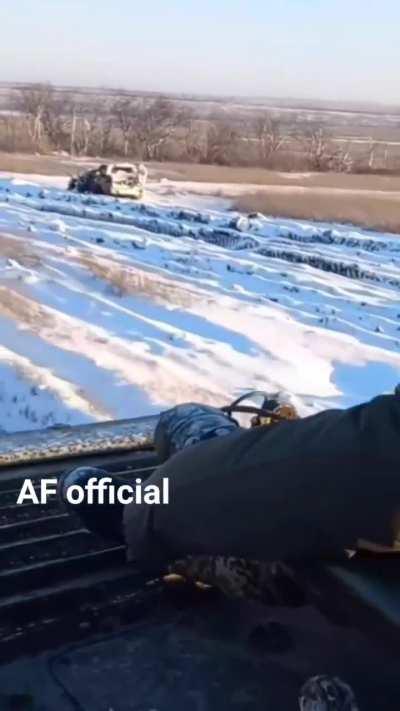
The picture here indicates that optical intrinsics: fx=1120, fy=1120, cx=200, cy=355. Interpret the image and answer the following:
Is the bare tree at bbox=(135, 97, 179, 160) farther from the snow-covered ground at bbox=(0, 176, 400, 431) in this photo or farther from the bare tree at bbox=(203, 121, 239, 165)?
the snow-covered ground at bbox=(0, 176, 400, 431)

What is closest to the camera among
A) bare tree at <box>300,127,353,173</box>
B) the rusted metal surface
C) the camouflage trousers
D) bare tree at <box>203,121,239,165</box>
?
the camouflage trousers

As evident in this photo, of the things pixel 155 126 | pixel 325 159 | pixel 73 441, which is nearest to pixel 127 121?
pixel 155 126

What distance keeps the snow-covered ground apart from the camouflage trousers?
4.16m

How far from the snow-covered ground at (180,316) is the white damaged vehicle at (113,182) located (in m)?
5.18

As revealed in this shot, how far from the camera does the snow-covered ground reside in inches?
277

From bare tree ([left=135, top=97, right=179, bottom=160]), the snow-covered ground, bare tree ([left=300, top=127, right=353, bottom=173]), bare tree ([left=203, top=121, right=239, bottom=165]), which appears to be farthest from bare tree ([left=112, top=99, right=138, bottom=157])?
the snow-covered ground

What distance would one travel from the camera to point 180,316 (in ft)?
32.0

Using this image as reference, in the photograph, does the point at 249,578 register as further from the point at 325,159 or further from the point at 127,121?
the point at 127,121

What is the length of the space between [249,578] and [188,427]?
1.14 ft

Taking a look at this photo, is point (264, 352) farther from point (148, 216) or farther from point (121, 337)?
point (148, 216)

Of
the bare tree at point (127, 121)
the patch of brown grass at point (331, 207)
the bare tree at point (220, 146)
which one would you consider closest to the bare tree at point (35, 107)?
the bare tree at point (127, 121)

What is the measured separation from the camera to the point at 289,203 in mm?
23656

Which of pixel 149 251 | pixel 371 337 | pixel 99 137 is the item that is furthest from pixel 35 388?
pixel 99 137

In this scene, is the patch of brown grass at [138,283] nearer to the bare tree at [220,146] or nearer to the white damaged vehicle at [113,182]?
the white damaged vehicle at [113,182]
